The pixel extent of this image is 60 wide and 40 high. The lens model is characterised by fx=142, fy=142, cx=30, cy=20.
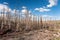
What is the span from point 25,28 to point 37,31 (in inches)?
19.2

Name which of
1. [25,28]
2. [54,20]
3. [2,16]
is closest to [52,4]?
[54,20]

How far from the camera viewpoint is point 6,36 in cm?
502

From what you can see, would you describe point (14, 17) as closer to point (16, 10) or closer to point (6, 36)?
point (16, 10)

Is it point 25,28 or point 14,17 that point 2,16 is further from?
point 25,28

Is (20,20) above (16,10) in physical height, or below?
below

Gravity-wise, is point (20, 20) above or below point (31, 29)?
above

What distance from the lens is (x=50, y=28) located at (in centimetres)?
593

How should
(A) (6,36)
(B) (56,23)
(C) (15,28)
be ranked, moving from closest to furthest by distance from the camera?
1. (A) (6,36)
2. (C) (15,28)
3. (B) (56,23)

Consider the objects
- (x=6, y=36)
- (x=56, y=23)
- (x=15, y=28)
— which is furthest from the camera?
(x=56, y=23)

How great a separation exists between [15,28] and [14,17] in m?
0.55

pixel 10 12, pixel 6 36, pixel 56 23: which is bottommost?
pixel 6 36

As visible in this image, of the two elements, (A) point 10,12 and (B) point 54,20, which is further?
(B) point 54,20

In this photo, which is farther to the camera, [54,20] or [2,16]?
[54,20]

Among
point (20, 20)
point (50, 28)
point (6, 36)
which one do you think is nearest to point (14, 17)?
point (20, 20)
